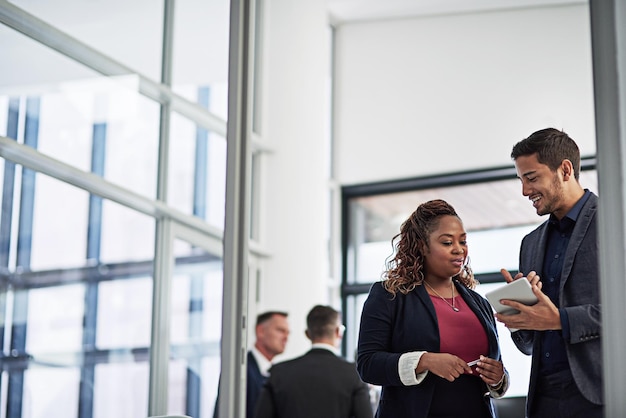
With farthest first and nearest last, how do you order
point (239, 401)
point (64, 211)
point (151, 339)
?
point (151, 339) → point (64, 211) → point (239, 401)

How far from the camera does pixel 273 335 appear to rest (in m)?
6.50

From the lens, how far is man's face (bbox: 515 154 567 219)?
3.00 metres

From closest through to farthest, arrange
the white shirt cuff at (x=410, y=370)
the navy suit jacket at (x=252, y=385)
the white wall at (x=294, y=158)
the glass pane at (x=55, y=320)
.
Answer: the white shirt cuff at (x=410, y=370)
the glass pane at (x=55, y=320)
the navy suit jacket at (x=252, y=385)
the white wall at (x=294, y=158)

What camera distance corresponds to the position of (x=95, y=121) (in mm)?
5352

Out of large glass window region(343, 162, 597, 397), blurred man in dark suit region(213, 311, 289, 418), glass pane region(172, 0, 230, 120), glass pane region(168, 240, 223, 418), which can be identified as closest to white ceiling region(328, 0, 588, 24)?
large glass window region(343, 162, 597, 397)

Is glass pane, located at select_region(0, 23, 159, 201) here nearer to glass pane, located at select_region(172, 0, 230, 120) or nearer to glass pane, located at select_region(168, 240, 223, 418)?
glass pane, located at select_region(172, 0, 230, 120)

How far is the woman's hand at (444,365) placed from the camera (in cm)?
294

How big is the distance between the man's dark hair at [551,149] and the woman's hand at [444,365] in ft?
2.15

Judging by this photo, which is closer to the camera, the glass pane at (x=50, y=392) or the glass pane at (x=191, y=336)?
the glass pane at (x=50, y=392)

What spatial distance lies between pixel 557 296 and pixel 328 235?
700 cm

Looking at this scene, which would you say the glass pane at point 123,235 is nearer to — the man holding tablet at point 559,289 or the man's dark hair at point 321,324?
the man's dark hair at point 321,324

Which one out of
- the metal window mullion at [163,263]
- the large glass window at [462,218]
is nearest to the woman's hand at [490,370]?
the metal window mullion at [163,263]

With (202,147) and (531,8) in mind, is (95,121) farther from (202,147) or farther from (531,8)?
(531,8)

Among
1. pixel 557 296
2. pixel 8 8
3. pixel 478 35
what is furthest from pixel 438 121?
pixel 557 296
